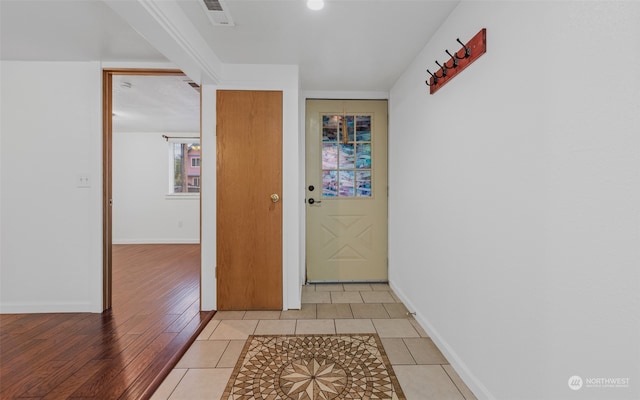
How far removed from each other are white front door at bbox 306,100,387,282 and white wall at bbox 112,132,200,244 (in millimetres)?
3374

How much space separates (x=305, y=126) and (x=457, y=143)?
201 centimetres

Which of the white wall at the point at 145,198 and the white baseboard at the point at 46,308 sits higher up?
the white wall at the point at 145,198

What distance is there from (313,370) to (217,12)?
2.26 metres

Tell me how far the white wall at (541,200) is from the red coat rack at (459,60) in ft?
0.15

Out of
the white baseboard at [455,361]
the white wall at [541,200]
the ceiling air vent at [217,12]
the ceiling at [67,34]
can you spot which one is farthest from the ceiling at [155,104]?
the white baseboard at [455,361]

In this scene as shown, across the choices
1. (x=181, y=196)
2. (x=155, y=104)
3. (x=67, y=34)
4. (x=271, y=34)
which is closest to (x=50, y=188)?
(x=67, y=34)

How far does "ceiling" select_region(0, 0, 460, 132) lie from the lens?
1.81m

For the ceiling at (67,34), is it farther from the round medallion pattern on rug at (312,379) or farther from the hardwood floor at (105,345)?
the round medallion pattern on rug at (312,379)

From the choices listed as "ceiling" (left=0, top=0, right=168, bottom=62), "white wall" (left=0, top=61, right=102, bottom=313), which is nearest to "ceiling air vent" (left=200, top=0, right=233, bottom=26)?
"ceiling" (left=0, top=0, right=168, bottom=62)

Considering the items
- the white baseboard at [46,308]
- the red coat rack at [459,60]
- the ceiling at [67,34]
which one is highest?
the ceiling at [67,34]

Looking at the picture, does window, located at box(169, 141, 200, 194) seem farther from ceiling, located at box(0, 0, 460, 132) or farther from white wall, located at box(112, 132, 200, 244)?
ceiling, located at box(0, 0, 460, 132)

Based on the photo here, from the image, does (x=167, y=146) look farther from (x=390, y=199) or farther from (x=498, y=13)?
(x=498, y=13)

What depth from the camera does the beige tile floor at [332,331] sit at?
64.0 inches

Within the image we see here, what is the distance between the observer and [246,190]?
8.66ft
